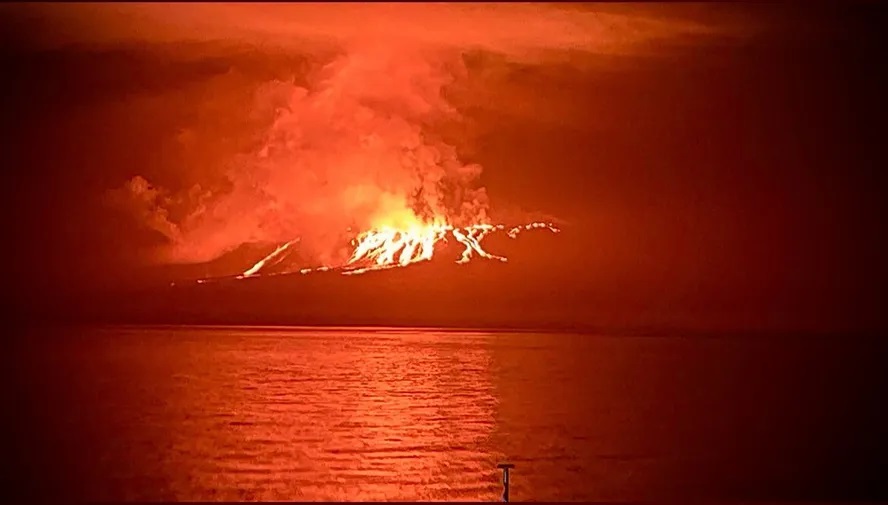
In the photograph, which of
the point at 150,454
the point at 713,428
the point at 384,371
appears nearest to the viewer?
the point at 150,454

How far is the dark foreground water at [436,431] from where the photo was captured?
290 inches

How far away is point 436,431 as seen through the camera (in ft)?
33.9

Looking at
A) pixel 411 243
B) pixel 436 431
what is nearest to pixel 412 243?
pixel 411 243

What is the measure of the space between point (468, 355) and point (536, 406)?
1332cm

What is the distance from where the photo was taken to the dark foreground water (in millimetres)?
7355

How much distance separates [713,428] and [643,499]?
3651mm

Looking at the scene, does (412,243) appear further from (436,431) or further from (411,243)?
(436,431)

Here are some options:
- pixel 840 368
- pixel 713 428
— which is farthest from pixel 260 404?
pixel 840 368

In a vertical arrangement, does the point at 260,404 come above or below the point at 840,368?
below

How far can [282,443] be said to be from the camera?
897cm

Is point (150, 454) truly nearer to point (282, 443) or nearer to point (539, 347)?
point (282, 443)

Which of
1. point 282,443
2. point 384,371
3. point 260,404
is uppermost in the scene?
point 384,371

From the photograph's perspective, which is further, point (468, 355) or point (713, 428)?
point (468, 355)

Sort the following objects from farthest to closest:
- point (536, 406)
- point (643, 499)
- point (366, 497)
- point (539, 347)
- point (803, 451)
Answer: point (539, 347) → point (536, 406) → point (803, 451) → point (643, 499) → point (366, 497)
